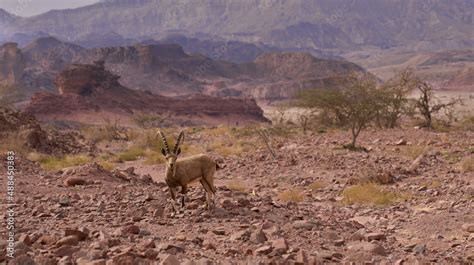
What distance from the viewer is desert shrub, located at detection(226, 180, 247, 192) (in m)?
14.8

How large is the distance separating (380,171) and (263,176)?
3699mm

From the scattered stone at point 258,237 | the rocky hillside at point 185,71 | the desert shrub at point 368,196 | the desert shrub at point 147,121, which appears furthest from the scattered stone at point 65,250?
the rocky hillside at point 185,71

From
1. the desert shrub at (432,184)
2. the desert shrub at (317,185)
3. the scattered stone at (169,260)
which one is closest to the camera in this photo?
the scattered stone at (169,260)

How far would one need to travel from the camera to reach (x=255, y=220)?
8.71 metres

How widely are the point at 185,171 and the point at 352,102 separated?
19926mm

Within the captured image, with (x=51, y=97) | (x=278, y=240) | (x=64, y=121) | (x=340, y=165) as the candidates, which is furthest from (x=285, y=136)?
(x=51, y=97)

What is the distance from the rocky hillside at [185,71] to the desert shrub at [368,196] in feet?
251

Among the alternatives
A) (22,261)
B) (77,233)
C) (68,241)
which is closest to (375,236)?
(77,233)

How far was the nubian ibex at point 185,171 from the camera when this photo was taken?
8840mm

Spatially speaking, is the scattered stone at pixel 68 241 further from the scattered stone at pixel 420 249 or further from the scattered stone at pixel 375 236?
the scattered stone at pixel 420 249

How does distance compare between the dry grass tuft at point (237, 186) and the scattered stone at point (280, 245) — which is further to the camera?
the dry grass tuft at point (237, 186)

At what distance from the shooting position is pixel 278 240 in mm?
7172

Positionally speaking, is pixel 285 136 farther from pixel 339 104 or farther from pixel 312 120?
pixel 312 120

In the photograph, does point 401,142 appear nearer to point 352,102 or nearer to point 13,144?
point 352,102
